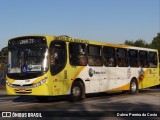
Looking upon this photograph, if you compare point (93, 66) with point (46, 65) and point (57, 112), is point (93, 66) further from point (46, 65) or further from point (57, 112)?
point (57, 112)

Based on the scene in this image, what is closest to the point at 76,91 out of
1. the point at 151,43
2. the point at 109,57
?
the point at 109,57

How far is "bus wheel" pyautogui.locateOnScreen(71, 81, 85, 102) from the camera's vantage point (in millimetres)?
18656

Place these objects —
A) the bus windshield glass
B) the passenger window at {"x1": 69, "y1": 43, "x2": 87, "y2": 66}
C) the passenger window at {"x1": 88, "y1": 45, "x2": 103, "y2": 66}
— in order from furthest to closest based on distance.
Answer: the passenger window at {"x1": 88, "y1": 45, "x2": 103, "y2": 66} < the passenger window at {"x1": 69, "y1": 43, "x2": 87, "y2": 66} < the bus windshield glass

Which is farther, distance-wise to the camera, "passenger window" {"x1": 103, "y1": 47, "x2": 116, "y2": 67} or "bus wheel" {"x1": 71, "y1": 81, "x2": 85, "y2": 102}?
"passenger window" {"x1": 103, "y1": 47, "x2": 116, "y2": 67}

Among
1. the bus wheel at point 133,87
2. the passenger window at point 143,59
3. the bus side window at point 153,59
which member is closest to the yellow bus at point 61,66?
the bus wheel at point 133,87

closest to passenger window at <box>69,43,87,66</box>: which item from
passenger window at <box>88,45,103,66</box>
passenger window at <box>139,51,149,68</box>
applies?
passenger window at <box>88,45,103,66</box>

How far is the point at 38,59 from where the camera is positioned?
17062 mm

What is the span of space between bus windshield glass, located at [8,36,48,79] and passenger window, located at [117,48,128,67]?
6839 millimetres

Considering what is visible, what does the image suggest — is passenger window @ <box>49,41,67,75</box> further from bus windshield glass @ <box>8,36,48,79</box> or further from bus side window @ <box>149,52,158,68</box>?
bus side window @ <box>149,52,158,68</box>

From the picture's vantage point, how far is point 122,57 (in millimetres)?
23375

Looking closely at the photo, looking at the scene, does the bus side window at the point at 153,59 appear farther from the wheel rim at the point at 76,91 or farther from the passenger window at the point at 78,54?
the wheel rim at the point at 76,91

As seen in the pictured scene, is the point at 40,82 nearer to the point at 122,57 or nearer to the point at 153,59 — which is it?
the point at 122,57

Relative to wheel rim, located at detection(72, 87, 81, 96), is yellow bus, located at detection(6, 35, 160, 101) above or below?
above

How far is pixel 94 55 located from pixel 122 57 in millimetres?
3388
